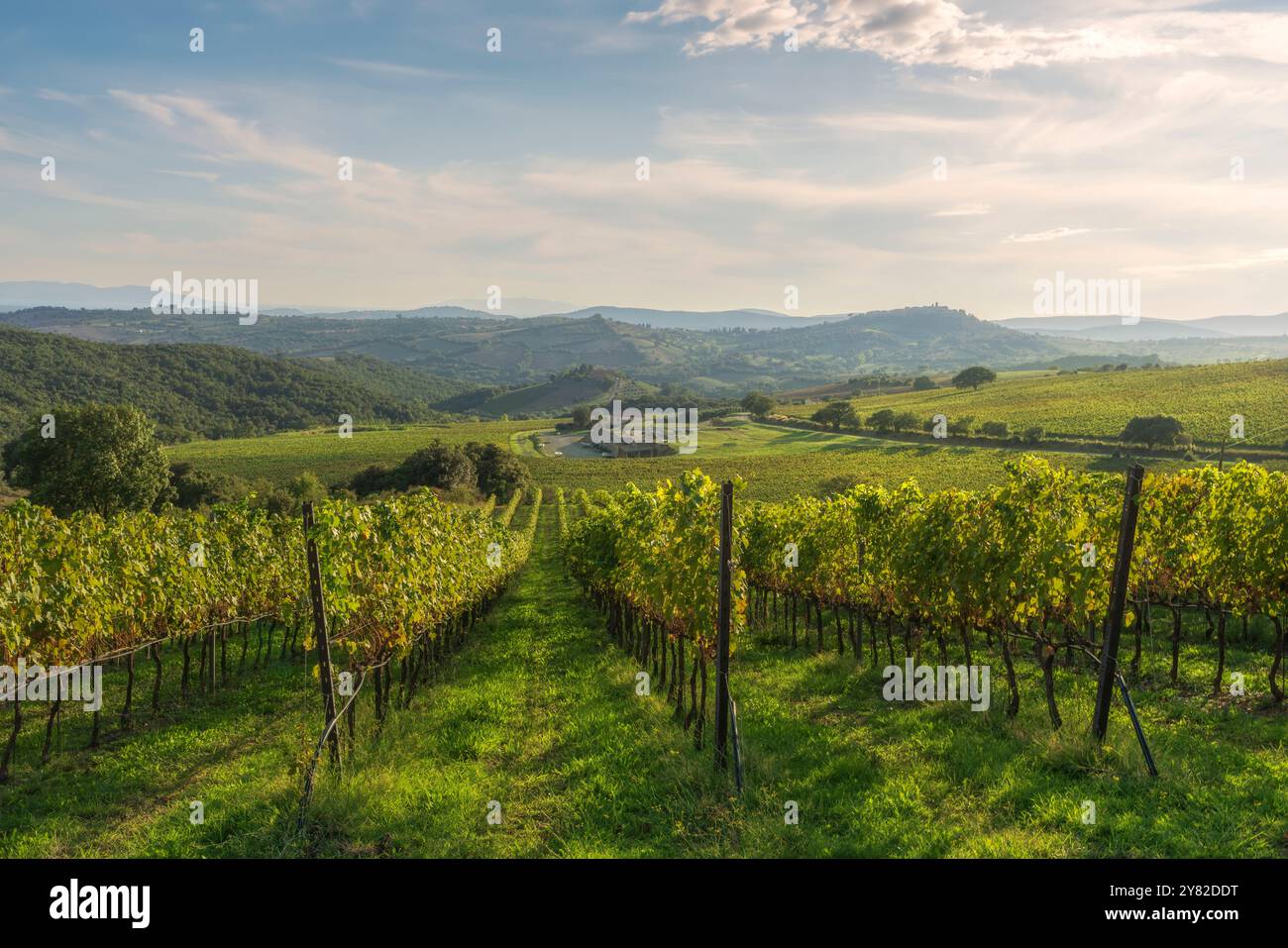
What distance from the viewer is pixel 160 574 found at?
13938mm

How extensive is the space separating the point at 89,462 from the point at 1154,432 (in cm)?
9196

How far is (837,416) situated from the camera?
4518 inches

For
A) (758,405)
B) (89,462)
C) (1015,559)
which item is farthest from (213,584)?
(758,405)

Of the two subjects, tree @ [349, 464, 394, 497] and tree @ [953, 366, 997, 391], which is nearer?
tree @ [349, 464, 394, 497]

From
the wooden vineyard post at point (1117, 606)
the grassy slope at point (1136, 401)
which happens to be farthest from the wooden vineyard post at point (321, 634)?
the grassy slope at point (1136, 401)

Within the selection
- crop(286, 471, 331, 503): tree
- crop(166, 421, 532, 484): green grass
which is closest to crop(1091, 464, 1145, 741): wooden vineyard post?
crop(286, 471, 331, 503): tree

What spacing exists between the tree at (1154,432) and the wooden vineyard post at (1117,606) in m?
75.7

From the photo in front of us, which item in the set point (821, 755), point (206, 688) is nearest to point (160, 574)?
point (206, 688)

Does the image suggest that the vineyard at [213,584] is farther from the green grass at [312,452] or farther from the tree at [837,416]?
the tree at [837,416]

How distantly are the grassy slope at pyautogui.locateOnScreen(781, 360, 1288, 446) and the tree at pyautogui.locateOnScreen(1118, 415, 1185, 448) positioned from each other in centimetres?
251

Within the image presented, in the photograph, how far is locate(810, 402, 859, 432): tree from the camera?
113 m

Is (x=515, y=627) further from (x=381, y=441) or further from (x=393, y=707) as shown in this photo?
(x=381, y=441)

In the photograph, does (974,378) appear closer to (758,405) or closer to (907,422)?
(758,405)

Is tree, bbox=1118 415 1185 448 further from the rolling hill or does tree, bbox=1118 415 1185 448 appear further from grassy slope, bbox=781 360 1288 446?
the rolling hill
